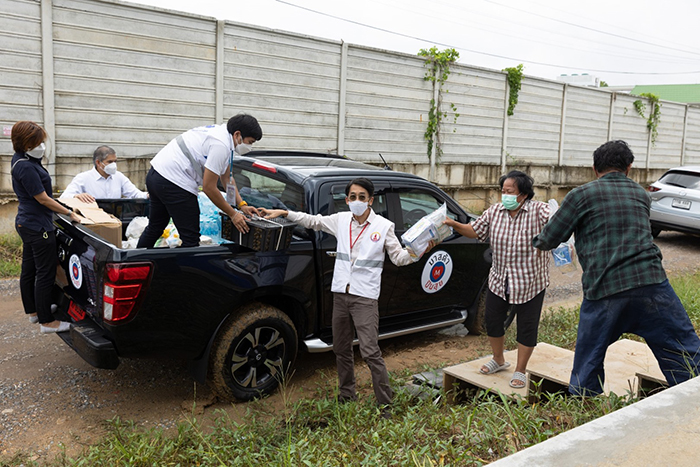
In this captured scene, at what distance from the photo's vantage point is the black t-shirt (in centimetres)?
456

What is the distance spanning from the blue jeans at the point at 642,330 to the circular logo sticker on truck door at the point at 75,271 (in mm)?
3402

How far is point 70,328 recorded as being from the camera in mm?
3957

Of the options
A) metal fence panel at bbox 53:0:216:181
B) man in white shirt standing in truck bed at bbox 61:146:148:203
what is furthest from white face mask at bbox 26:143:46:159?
metal fence panel at bbox 53:0:216:181

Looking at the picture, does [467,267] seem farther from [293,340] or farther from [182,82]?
[182,82]

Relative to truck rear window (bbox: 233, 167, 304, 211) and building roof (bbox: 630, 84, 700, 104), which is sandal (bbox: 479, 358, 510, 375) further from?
building roof (bbox: 630, 84, 700, 104)

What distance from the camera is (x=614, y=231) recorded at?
3602mm

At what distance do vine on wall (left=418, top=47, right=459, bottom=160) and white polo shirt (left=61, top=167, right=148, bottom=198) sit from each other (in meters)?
8.28

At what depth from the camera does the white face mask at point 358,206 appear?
4086mm

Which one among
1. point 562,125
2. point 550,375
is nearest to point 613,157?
point 550,375

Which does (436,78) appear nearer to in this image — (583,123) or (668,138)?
(583,123)

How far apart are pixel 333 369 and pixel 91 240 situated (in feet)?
7.46

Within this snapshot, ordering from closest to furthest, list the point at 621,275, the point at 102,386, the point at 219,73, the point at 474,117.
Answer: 1. the point at 621,275
2. the point at 102,386
3. the point at 219,73
4. the point at 474,117

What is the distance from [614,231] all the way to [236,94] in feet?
25.6

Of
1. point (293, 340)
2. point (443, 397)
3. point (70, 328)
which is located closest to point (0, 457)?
point (70, 328)
